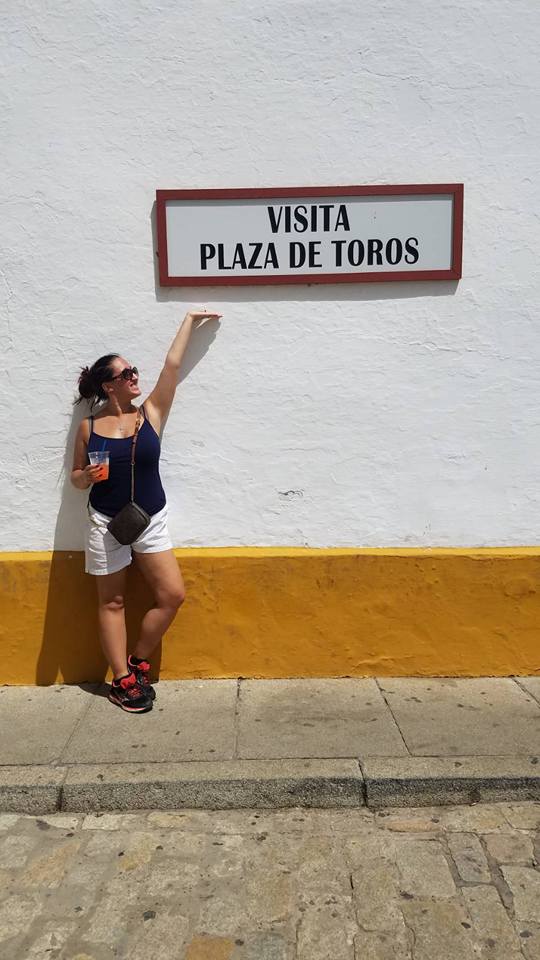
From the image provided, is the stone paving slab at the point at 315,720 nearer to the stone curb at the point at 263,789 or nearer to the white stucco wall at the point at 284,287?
the stone curb at the point at 263,789

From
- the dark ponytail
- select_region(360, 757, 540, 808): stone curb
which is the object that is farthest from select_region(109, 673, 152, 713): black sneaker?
the dark ponytail

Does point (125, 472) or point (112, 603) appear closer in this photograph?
point (125, 472)

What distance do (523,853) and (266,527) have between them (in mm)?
2031

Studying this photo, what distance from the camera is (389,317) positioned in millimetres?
4008

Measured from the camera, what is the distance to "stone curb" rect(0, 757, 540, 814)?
321 centimetres

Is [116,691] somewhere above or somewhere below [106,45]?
below

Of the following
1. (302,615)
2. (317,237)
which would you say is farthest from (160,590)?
(317,237)

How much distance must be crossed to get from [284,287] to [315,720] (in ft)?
7.58

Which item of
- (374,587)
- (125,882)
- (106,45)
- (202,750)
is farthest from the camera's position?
(374,587)

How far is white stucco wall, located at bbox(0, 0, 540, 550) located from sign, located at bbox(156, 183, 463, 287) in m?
0.08

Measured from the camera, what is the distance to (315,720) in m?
3.71

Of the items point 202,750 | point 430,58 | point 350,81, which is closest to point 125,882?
point 202,750

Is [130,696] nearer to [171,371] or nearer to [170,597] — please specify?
[170,597]

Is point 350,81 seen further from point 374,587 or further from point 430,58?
point 374,587
